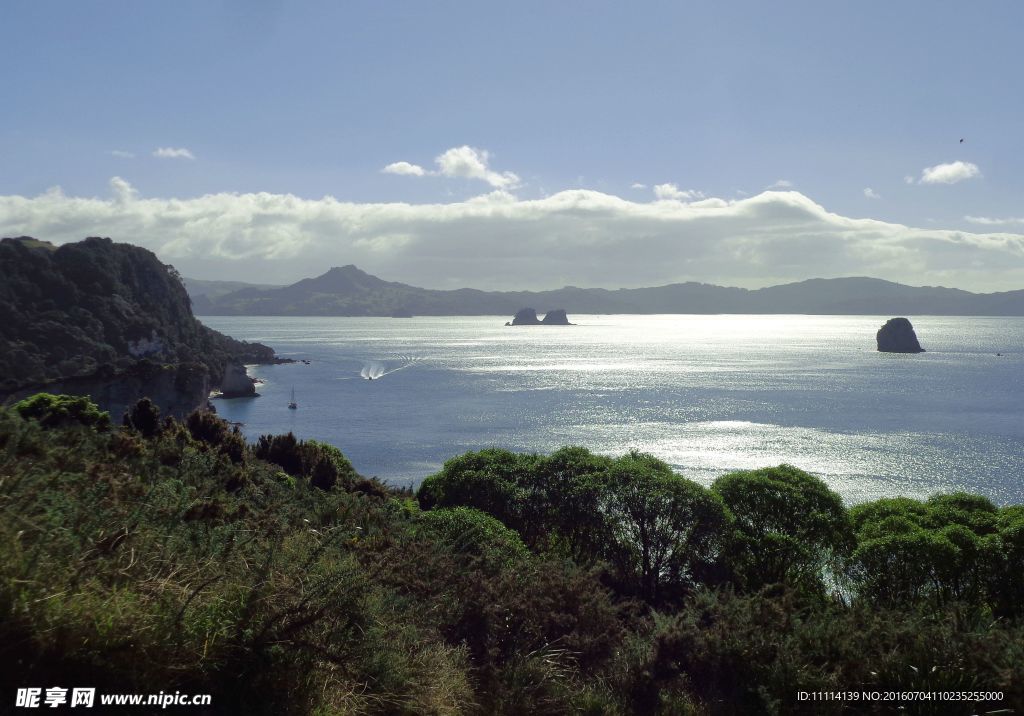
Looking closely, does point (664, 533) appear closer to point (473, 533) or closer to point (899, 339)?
point (473, 533)

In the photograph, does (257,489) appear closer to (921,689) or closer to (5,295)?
(921,689)

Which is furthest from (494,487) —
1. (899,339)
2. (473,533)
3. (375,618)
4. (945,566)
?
(899,339)

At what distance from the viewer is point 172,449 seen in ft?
53.8

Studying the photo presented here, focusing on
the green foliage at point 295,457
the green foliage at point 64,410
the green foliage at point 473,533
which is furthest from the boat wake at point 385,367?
the green foliage at point 473,533

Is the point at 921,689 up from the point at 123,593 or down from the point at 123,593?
down

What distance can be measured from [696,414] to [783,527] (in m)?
71.1

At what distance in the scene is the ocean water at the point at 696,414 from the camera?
63094mm

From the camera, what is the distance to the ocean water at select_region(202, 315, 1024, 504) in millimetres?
63094

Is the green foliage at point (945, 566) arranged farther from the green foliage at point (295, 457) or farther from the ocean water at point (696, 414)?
the ocean water at point (696, 414)

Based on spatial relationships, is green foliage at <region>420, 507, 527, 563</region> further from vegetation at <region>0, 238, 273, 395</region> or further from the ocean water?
vegetation at <region>0, 238, 273, 395</region>

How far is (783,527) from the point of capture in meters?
22.2

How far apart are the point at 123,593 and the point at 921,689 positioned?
26.5 ft

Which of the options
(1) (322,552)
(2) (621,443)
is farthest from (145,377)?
(1) (322,552)

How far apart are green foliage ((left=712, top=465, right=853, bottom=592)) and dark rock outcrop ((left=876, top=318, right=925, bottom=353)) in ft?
620
